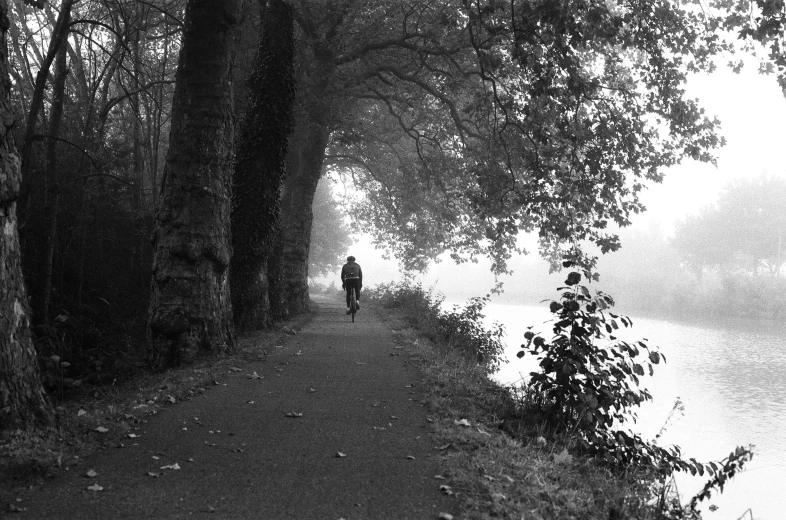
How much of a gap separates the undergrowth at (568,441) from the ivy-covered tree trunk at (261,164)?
6144 mm

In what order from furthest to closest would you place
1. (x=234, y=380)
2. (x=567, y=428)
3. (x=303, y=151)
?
(x=303, y=151) → (x=234, y=380) → (x=567, y=428)

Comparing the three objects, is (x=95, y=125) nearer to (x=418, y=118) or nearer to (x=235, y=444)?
(x=235, y=444)

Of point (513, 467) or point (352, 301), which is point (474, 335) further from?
point (513, 467)

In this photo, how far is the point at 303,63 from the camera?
62.4 feet

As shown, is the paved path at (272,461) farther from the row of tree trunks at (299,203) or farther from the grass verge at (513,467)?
the row of tree trunks at (299,203)

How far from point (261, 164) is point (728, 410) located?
1132 cm

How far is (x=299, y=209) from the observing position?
2120cm

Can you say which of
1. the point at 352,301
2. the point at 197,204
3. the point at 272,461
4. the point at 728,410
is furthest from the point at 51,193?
the point at 728,410

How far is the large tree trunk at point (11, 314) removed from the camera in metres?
4.74

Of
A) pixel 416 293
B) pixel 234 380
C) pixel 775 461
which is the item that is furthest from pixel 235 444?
pixel 416 293

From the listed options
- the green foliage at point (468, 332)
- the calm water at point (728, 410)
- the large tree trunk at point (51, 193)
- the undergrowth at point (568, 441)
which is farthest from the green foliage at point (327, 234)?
the undergrowth at point (568, 441)

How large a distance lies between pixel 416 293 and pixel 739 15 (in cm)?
1790

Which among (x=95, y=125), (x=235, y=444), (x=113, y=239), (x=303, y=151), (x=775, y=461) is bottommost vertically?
(x=775, y=461)

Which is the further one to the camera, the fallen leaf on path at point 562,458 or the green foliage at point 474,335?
the green foliage at point 474,335
